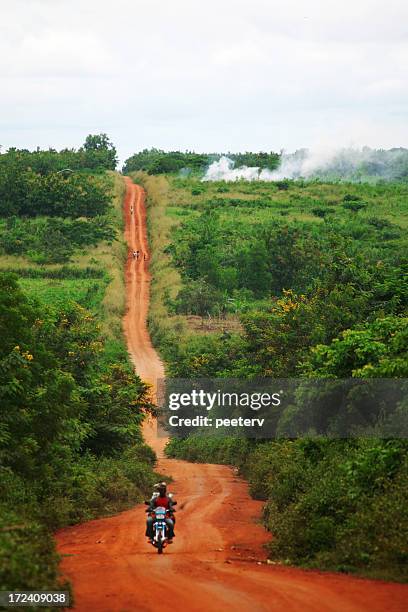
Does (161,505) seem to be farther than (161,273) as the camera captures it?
No

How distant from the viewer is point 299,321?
32.6 meters

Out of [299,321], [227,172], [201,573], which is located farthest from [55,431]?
[227,172]

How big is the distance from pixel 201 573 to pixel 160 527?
2226 millimetres

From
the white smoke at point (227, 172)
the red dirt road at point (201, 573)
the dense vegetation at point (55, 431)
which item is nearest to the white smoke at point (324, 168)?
the white smoke at point (227, 172)

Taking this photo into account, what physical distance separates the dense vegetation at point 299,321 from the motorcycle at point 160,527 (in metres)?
1.85

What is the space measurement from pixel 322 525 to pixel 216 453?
20.9 meters

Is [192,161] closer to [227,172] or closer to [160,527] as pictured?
[227,172]

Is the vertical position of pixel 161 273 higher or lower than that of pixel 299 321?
higher

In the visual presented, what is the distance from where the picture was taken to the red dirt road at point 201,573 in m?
11.3

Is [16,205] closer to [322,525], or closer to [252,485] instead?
[252,485]

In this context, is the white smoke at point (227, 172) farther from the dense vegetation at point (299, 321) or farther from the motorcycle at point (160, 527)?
the motorcycle at point (160, 527)

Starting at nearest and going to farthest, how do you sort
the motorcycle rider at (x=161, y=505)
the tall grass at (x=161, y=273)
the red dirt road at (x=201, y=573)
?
the red dirt road at (x=201, y=573) < the motorcycle rider at (x=161, y=505) < the tall grass at (x=161, y=273)

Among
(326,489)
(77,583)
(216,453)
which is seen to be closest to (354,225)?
(216,453)

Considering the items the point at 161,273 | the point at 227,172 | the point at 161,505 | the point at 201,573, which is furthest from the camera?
the point at 227,172
